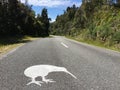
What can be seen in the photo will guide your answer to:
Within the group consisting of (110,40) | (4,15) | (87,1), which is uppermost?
(87,1)

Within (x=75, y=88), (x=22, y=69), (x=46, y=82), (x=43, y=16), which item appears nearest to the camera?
(x=75, y=88)

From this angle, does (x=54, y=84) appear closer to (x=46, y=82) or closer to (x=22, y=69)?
(x=46, y=82)

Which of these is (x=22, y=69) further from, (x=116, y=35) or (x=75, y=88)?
(x=116, y=35)

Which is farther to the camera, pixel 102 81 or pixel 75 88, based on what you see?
pixel 102 81

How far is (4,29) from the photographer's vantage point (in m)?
42.8

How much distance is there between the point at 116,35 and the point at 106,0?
14.2 meters

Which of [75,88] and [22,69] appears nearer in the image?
[75,88]

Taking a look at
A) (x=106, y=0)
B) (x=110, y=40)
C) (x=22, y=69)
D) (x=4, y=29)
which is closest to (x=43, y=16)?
(x=4, y=29)

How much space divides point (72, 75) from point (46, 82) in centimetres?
118

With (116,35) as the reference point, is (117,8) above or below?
above

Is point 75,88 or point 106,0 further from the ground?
point 106,0

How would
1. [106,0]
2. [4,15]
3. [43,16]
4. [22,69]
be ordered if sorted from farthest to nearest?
[43,16] → [4,15] → [106,0] → [22,69]

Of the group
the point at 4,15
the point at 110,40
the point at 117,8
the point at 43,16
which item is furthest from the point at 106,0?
the point at 43,16

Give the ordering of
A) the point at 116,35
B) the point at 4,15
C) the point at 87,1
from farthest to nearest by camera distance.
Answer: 1. the point at 87,1
2. the point at 4,15
3. the point at 116,35
